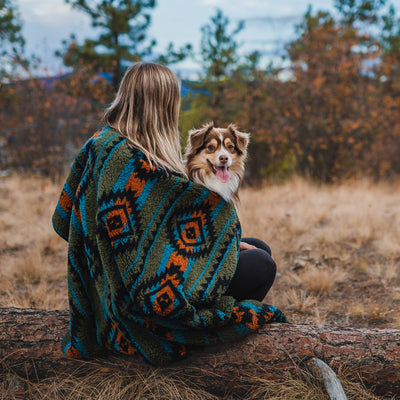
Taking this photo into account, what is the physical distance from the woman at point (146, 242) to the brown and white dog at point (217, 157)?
23 cm

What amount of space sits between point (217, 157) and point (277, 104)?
739 centimetres

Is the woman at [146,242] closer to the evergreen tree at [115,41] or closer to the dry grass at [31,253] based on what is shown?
the dry grass at [31,253]

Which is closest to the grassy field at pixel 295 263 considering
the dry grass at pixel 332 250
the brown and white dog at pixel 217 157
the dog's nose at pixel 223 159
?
the dry grass at pixel 332 250

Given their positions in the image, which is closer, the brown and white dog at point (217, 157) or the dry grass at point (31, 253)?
the brown and white dog at point (217, 157)

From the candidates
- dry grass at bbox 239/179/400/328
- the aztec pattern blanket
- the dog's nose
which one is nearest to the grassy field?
dry grass at bbox 239/179/400/328

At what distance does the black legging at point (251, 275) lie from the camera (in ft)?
6.86

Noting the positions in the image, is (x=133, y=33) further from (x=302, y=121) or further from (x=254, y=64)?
(x=302, y=121)

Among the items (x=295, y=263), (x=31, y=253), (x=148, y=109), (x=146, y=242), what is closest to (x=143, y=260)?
(x=146, y=242)

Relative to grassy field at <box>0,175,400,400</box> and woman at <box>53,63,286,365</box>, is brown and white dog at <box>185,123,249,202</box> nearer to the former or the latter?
woman at <box>53,63,286,365</box>

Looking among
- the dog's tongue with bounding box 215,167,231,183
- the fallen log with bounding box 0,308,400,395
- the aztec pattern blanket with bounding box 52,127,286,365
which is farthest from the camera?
the dog's tongue with bounding box 215,167,231,183

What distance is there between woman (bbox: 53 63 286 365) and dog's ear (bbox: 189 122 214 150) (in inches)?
11.9

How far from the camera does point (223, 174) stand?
2256 millimetres

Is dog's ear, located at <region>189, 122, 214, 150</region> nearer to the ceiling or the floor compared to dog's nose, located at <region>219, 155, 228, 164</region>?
nearer to the ceiling

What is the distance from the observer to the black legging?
6.86 ft
